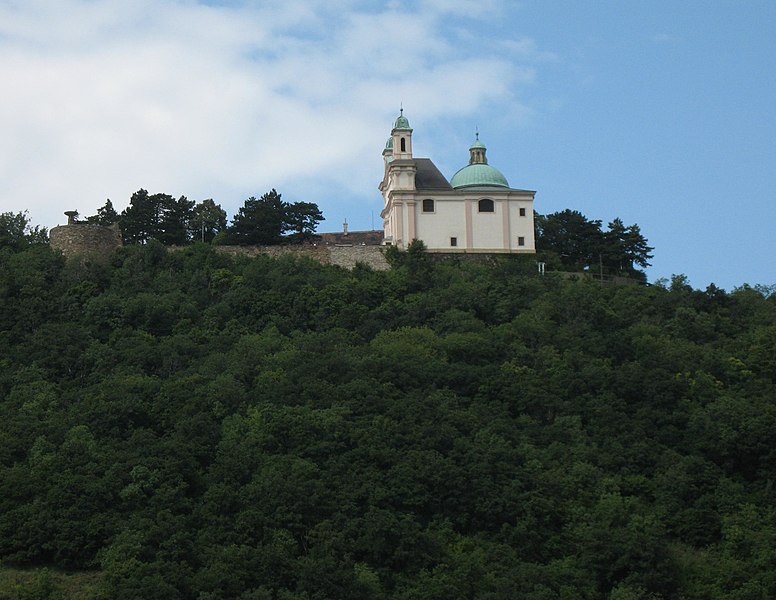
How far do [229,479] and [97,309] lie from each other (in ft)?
42.6

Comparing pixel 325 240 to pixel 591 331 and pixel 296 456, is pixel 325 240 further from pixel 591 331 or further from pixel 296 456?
pixel 296 456

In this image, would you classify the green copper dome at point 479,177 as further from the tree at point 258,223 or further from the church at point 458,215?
the tree at point 258,223

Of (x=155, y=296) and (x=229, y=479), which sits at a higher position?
(x=155, y=296)

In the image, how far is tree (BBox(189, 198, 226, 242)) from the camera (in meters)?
62.7

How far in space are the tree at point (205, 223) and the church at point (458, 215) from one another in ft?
28.0

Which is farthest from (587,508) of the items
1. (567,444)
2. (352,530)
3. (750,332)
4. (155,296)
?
(155,296)

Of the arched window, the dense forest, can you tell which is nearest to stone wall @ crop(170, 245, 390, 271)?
the dense forest

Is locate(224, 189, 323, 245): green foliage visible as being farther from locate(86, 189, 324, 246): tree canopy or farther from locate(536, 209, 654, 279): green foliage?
locate(536, 209, 654, 279): green foliage

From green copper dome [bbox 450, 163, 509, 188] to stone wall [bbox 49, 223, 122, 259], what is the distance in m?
13.8

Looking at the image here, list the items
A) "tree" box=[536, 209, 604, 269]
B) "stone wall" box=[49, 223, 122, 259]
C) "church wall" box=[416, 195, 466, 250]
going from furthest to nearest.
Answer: "tree" box=[536, 209, 604, 269], "church wall" box=[416, 195, 466, 250], "stone wall" box=[49, 223, 122, 259]

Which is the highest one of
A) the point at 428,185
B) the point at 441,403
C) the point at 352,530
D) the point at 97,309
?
the point at 428,185

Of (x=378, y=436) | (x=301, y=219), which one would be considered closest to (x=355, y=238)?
(x=301, y=219)

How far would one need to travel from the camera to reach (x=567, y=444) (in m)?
42.7

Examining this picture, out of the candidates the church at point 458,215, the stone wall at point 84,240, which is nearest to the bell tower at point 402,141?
the church at point 458,215
